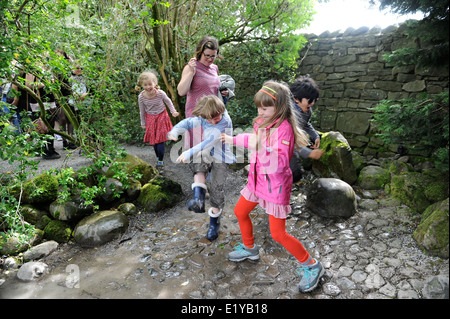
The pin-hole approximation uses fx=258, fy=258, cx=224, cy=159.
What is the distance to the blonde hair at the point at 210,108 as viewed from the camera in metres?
2.71

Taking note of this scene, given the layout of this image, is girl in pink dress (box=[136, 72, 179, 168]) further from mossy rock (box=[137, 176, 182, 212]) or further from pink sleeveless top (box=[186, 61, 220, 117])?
pink sleeveless top (box=[186, 61, 220, 117])

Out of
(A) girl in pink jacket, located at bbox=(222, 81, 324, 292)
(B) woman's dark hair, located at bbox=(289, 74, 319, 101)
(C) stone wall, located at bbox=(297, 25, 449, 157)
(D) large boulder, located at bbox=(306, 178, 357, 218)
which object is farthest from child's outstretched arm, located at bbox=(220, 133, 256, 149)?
(C) stone wall, located at bbox=(297, 25, 449, 157)

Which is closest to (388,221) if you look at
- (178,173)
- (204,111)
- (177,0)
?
(204,111)

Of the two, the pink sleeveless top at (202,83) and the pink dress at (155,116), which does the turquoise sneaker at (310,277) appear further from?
the pink dress at (155,116)

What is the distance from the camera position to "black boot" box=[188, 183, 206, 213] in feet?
9.19

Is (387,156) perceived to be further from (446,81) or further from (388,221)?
(388,221)

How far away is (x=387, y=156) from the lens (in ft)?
17.6

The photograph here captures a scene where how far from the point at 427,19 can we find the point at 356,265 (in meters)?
2.88

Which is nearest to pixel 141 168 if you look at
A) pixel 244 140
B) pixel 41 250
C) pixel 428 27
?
pixel 41 250

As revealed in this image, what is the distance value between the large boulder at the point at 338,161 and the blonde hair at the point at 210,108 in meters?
2.62

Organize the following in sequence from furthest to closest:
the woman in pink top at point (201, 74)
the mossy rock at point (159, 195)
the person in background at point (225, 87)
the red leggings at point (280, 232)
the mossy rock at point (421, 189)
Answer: the mossy rock at point (159, 195)
the person in background at point (225, 87)
the mossy rock at point (421, 189)
the woman in pink top at point (201, 74)
the red leggings at point (280, 232)

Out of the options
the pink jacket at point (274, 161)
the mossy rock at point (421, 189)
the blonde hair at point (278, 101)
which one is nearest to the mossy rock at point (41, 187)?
the pink jacket at point (274, 161)

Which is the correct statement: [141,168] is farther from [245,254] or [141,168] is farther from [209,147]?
[245,254]

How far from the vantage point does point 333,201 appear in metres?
3.58
